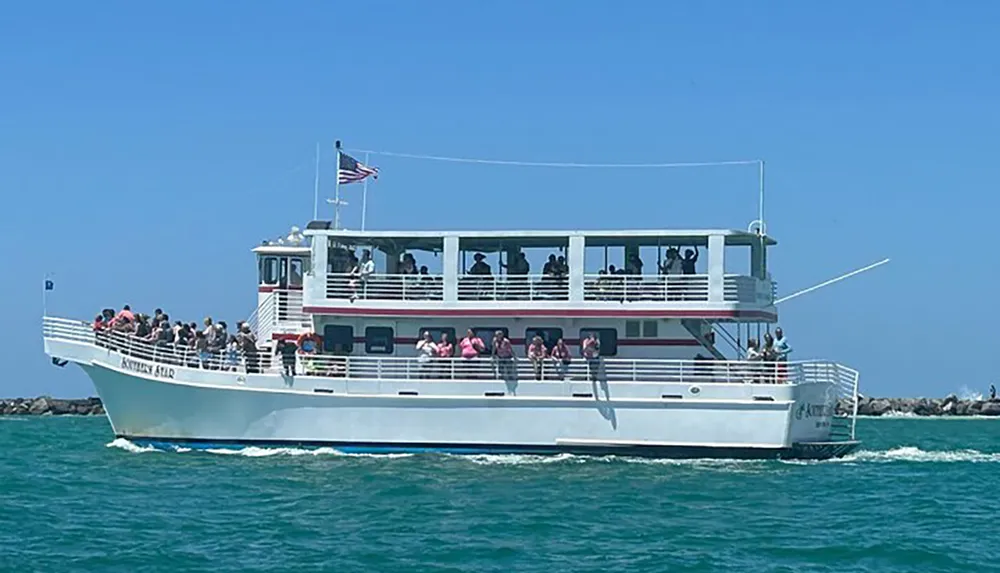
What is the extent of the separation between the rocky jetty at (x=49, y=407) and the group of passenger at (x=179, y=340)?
3110cm

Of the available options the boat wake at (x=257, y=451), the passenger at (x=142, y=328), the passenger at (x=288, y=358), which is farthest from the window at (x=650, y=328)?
the passenger at (x=142, y=328)

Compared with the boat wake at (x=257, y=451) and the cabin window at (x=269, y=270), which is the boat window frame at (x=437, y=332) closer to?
the boat wake at (x=257, y=451)

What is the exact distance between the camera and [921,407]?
233 ft

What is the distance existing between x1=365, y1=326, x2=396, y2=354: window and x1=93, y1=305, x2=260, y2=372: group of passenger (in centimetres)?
239

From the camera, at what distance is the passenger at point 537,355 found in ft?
99.3

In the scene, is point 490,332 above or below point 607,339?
above

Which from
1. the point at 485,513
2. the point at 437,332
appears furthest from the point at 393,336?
the point at 485,513

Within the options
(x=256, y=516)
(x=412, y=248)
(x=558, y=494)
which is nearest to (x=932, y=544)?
(x=558, y=494)

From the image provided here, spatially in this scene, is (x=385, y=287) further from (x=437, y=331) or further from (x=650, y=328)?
(x=650, y=328)

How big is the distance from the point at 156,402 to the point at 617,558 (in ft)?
49.1

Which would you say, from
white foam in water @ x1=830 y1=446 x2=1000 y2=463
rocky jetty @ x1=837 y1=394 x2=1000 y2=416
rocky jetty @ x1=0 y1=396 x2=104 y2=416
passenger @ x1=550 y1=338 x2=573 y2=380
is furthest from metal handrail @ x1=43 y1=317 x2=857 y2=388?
rocky jetty @ x1=837 y1=394 x2=1000 y2=416

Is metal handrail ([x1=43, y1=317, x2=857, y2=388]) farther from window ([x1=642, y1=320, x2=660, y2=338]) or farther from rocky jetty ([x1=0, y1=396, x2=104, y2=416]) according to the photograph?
rocky jetty ([x1=0, y1=396, x2=104, y2=416])

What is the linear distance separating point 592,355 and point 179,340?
8755 millimetres

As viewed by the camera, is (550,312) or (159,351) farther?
(159,351)
